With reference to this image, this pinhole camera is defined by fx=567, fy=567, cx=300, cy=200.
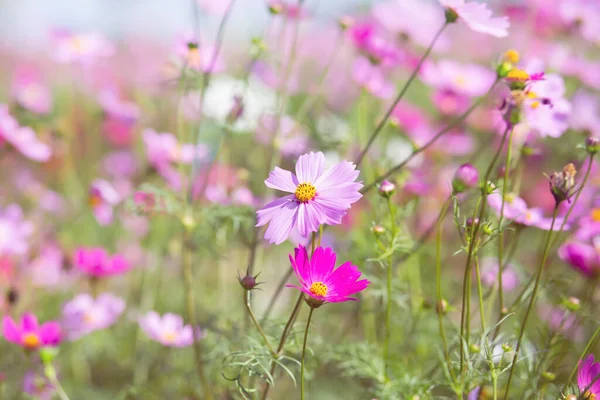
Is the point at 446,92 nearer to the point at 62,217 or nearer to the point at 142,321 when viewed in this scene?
the point at 142,321

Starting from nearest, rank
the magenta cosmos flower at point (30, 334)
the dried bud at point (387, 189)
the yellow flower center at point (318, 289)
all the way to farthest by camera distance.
Result: 1. the yellow flower center at point (318, 289)
2. the dried bud at point (387, 189)
3. the magenta cosmos flower at point (30, 334)

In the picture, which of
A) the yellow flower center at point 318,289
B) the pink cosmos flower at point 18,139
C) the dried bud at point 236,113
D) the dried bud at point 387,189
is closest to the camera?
the yellow flower center at point 318,289

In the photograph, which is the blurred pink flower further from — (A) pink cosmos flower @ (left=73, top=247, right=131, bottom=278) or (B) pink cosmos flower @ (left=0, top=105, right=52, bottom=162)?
(A) pink cosmos flower @ (left=73, top=247, right=131, bottom=278)

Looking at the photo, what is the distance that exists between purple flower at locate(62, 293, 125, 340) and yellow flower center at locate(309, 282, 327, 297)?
0.69 meters

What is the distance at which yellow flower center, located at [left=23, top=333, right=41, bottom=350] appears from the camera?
902mm

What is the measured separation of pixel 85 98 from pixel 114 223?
158 centimetres

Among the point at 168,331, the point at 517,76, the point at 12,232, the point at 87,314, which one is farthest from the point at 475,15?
the point at 12,232

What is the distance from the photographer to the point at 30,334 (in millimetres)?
908

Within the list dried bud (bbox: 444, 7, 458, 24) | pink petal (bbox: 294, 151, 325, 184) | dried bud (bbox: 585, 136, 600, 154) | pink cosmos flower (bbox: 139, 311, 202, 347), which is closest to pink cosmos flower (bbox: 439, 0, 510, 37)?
dried bud (bbox: 444, 7, 458, 24)

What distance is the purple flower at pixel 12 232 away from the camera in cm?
124

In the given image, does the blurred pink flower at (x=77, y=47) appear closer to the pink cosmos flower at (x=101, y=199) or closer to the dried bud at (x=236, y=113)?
the pink cosmos flower at (x=101, y=199)

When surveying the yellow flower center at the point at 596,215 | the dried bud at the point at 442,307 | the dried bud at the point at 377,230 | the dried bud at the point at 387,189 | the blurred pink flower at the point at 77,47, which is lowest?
the dried bud at the point at 442,307

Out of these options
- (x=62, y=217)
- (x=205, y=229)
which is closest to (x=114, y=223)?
(x=62, y=217)

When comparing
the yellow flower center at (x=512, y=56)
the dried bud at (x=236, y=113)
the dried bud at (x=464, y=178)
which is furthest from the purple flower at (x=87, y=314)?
the yellow flower center at (x=512, y=56)
